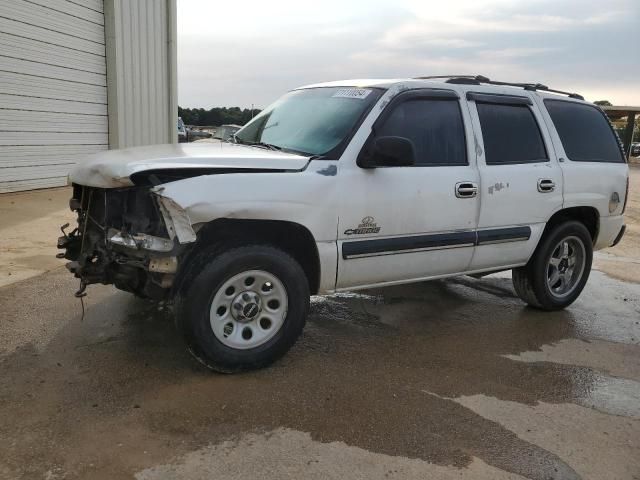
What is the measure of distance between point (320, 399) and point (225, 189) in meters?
1.37

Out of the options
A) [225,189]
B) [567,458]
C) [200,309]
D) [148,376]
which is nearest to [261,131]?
[225,189]

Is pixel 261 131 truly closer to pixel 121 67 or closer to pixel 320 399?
pixel 320 399

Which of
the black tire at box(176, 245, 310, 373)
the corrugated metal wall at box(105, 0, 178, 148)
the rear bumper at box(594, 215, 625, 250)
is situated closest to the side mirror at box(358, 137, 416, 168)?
the black tire at box(176, 245, 310, 373)

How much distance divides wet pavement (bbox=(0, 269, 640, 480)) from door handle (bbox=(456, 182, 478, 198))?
1.16 m

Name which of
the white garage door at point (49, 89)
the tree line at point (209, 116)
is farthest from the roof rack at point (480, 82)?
the tree line at point (209, 116)

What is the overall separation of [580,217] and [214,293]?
3.78 metres

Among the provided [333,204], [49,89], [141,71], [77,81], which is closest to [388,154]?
[333,204]

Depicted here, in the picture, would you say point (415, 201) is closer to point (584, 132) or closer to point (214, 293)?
point (214, 293)

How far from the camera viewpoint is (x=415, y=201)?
4055 mm

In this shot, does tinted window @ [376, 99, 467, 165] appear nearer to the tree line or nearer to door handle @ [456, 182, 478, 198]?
door handle @ [456, 182, 478, 198]

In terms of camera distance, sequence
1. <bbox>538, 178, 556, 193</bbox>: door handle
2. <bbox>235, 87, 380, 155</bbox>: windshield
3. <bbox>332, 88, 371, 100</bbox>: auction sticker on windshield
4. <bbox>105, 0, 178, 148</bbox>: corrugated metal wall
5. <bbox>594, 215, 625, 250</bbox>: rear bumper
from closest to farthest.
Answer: <bbox>235, 87, 380, 155</bbox>: windshield
<bbox>332, 88, 371, 100</bbox>: auction sticker on windshield
<bbox>538, 178, 556, 193</bbox>: door handle
<bbox>594, 215, 625, 250</bbox>: rear bumper
<bbox>105, 0, 178, 148</bbox>: corrugated metal wall

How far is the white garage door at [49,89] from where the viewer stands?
31.8 feet

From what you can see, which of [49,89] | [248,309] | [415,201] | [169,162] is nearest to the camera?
[169,162]

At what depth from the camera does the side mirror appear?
12.1 ft
